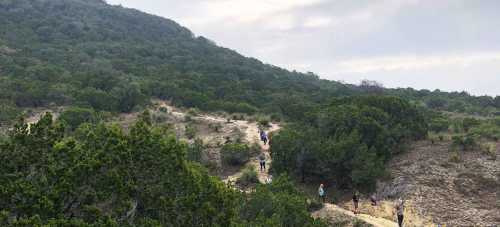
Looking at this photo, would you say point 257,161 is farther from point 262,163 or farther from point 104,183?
point 104,183

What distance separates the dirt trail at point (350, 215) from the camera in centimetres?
2048

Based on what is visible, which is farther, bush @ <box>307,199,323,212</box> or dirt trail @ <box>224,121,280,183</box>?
dirt trail @ <box>224,121,280,183</box>

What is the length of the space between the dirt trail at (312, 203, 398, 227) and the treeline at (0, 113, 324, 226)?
7756 mm

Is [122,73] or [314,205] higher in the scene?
[122,73]

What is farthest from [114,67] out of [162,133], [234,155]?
[162,133]

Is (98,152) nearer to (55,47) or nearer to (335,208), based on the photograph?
(335,208)

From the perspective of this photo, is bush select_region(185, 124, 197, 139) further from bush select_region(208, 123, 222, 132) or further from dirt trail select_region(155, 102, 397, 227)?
dirt trail select_region(155, 102, 397, 227)

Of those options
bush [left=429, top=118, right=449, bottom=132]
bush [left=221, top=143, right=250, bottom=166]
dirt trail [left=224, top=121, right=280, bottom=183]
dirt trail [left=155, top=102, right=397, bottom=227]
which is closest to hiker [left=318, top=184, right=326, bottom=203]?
dirt trail [left=155, top=102, right=397, bottom=227]

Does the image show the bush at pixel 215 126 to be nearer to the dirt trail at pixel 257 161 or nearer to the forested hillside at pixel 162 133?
the forested hillside at pixel 162 133

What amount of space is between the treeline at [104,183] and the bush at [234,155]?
625 inches

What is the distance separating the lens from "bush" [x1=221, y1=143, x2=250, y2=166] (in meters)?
30.4

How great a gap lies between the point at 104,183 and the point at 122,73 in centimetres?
4991

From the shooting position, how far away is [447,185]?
24.0 m

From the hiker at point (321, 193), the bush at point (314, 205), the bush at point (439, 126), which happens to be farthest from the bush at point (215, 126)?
the bush at point (314, 205)
